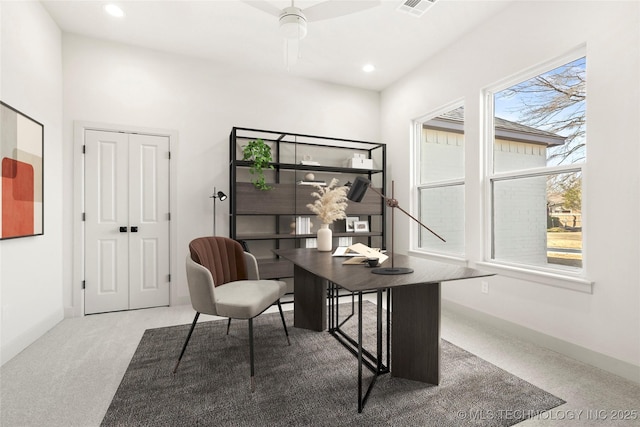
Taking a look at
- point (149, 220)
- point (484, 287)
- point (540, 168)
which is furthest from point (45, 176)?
point (540, 168)

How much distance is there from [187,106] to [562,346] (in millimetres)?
4441

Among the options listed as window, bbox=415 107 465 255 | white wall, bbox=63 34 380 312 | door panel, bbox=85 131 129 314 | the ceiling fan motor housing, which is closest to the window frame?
window, bbox=415 107 465 255

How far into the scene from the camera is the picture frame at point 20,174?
2346 millimetres

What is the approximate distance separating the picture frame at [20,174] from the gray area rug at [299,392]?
139cm

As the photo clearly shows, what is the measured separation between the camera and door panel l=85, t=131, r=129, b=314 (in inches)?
138

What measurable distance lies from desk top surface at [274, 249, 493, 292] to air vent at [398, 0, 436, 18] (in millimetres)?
2225

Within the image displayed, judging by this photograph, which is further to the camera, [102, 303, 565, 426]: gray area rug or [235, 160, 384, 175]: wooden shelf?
[235, 160, 384, 175]: wooden shelf

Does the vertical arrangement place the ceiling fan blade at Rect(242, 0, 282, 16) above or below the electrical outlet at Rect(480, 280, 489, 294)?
above

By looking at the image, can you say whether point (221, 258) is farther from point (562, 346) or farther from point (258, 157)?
point (562, 346)

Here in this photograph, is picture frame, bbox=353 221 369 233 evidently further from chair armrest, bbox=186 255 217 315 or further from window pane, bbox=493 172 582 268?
chair armrest, bbox=186 255 217 315

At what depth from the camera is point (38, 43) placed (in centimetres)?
287

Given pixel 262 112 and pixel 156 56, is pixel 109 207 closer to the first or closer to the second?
pixel 156 56

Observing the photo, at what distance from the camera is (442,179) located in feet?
12.7

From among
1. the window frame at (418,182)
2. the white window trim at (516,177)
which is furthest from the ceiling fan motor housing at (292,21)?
the window frame at (418,182)
